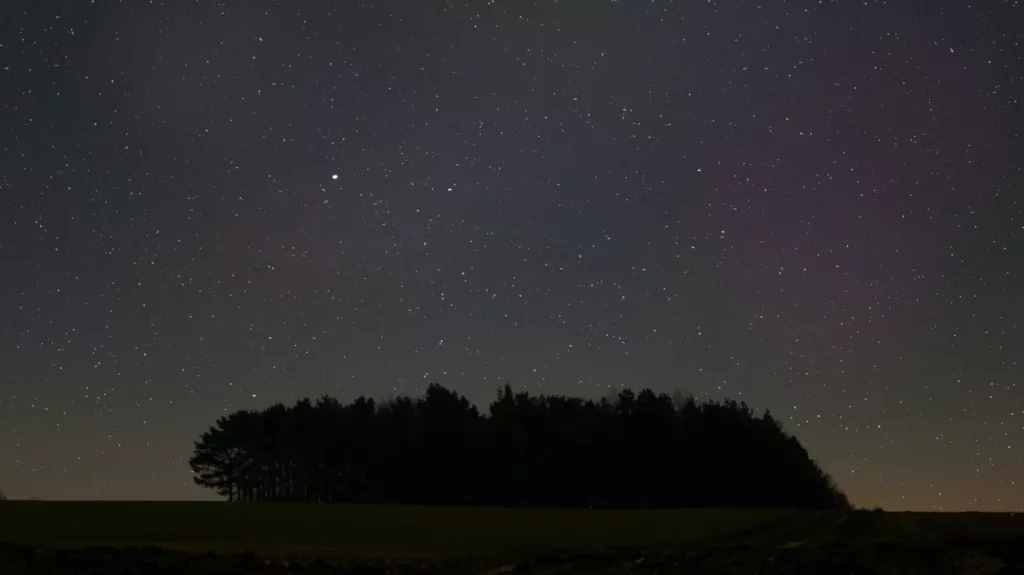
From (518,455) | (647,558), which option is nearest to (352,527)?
(647,558)

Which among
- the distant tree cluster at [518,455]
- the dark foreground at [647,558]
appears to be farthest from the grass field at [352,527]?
the distant tree cluster at [518,455]

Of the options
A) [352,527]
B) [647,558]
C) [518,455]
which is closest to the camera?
[647,558]

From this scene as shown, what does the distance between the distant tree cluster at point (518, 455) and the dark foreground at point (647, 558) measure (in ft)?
156

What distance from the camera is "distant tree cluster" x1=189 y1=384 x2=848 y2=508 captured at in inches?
2918

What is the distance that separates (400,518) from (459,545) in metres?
11.2

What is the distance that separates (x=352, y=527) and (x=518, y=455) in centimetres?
4425

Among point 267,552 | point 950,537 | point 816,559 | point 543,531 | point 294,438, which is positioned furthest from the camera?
point 294,438

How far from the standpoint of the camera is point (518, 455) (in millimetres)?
77688

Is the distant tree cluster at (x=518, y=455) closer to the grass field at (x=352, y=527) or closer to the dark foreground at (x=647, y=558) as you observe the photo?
the grass field at (x=352, y=527)

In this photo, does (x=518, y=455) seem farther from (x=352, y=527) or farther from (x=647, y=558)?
(x=647, y=558)

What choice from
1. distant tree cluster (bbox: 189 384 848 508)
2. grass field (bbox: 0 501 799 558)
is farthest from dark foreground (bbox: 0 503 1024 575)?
distant tree cluster (bbox: 189 384 848 508)

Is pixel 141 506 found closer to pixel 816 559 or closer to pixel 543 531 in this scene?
pixel 543 531

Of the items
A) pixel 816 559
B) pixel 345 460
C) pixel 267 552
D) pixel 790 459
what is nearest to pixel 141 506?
pixel 267 552

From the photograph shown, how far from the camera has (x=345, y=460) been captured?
79.8m
